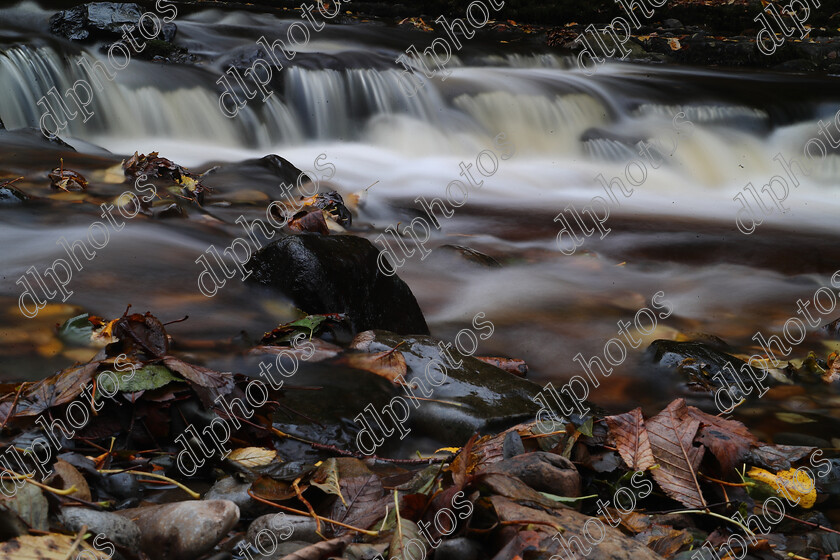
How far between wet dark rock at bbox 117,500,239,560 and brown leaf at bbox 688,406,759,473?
1.40 metres

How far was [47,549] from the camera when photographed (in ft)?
4.15

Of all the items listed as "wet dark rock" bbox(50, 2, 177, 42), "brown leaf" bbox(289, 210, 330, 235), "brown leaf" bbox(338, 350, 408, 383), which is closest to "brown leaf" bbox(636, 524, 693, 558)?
"brown leaf" bbox(338, 350, 408, 383)

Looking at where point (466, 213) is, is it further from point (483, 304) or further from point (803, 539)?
point (803, 539)

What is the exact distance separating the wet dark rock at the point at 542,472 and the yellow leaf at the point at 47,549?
0.87 metres

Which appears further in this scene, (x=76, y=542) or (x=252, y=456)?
(x=252, y=456)

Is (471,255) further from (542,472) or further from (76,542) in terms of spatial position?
(76,542)

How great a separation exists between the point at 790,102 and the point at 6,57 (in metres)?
9.45

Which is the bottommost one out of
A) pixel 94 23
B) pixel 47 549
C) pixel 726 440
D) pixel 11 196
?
pixel 94 23

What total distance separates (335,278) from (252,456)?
126cm

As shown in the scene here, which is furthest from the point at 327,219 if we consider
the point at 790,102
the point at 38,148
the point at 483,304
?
the point at 790,102

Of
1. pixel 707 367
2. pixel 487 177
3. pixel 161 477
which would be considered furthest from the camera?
pixel 487 177

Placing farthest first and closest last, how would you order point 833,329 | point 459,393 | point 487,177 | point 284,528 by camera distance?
point 487,177, point 833,329, point 459,393, point 284,528

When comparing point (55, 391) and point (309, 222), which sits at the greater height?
point (55, 391)

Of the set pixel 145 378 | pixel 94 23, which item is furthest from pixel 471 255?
pixel 94 23
